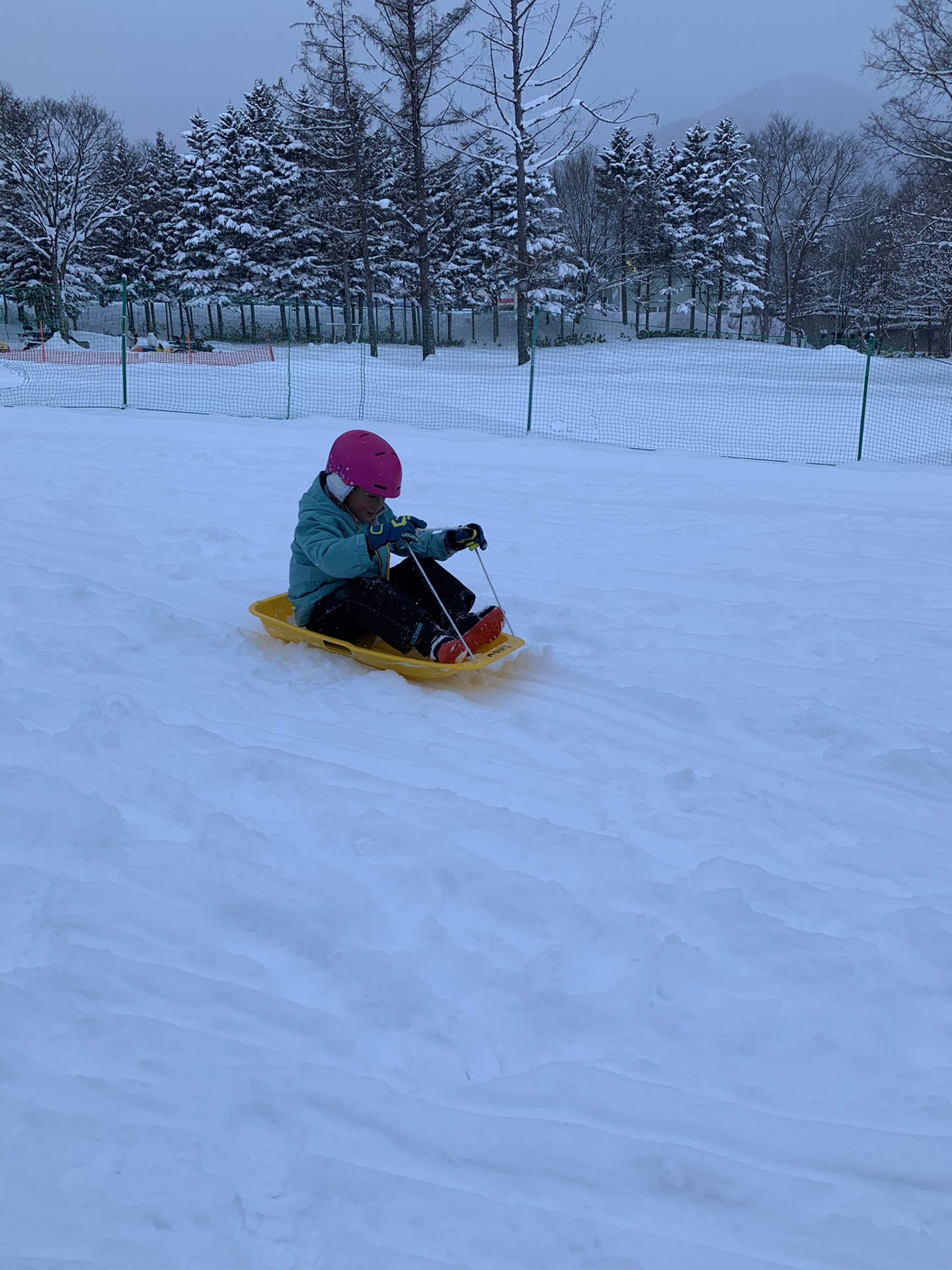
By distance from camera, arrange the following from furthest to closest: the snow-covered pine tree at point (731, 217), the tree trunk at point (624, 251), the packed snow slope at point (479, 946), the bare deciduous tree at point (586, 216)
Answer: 1. the bare deciduous tree at point (586, 216)
2. the tree trunk at point (624, 251)
3. the snow-covered pine tree at point (731, 217)
4. the packed snow slope at point (479, 946)

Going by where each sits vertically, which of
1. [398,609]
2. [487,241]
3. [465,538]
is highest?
[487,241]

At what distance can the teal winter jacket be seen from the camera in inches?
149

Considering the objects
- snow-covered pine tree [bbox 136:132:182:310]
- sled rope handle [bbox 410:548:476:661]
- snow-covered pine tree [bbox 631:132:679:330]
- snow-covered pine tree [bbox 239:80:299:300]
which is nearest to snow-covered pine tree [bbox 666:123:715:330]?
snow-covered pine tree [bbox 631:132:679:330]

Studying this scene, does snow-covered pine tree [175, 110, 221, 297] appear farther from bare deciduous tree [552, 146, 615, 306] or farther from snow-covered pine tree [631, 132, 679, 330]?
snow-covered pine tree [631, 132, 679, 330]

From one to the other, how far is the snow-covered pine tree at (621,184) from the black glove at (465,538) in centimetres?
3972

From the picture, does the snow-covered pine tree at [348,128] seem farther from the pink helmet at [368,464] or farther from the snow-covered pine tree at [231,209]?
the pink helmet at [368,464]

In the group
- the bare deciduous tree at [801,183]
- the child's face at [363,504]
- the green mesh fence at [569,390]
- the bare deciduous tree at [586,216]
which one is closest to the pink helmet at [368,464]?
the child's face at [363,504]

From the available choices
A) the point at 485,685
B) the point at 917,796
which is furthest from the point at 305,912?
the point at 917,796

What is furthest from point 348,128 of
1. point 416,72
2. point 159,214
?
point 159,214

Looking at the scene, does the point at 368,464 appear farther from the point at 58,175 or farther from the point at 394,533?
the point at 58,175

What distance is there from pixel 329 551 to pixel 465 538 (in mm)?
603

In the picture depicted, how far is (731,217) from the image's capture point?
1574 inches

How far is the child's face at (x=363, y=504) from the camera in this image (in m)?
3.94

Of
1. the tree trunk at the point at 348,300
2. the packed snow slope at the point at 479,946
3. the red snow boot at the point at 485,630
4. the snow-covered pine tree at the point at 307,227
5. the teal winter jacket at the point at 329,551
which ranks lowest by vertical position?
the packed snow slope at the point at 479,946
